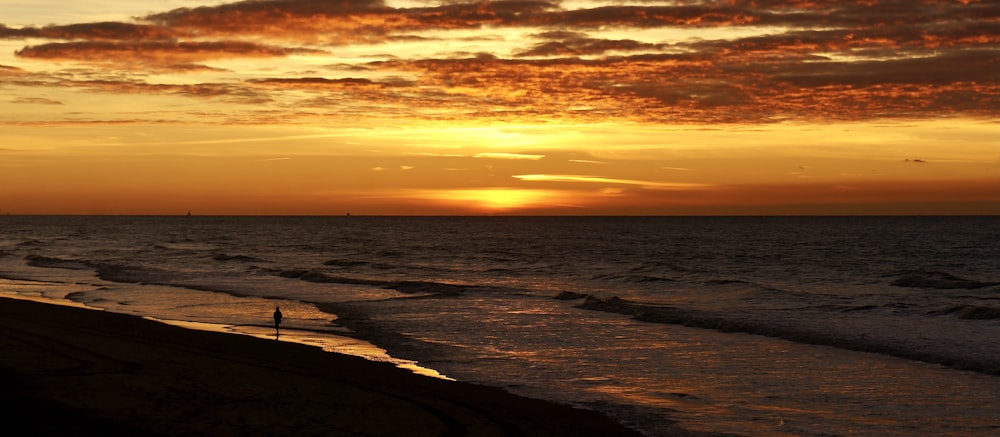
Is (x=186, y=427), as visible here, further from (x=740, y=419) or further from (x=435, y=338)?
(x=435, y=338)

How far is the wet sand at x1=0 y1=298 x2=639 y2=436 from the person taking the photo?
13484 millimetres

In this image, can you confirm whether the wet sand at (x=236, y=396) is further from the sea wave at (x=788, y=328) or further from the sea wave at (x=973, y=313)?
the sea wave at (x=973, y=313)

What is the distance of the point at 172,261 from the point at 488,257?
29.4 m

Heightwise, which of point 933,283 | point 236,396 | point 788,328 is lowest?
point 933,283

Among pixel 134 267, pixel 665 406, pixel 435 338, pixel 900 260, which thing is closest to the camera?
pixel 665 406

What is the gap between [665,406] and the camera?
54.3 ft

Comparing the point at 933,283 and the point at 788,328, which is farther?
the point at 933,283

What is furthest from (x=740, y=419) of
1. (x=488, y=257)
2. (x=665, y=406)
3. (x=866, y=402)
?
(x=488, y=257)

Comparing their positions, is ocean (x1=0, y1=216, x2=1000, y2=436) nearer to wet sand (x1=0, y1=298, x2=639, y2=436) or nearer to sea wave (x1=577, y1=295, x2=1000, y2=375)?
sea wave (x1=577, y1=295, x2=1000, y2=375)

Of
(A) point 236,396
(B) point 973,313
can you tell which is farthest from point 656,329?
(A) point 236,396

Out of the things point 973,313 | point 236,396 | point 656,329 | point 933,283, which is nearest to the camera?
point 236,396

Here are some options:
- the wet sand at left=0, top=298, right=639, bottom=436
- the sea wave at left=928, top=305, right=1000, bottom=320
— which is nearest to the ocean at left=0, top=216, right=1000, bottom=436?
the sea wave at left=928, top=305, right=1000, bottom=320

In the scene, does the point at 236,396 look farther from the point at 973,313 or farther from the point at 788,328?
the point at 973,313

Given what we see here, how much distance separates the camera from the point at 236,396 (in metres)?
15.8
